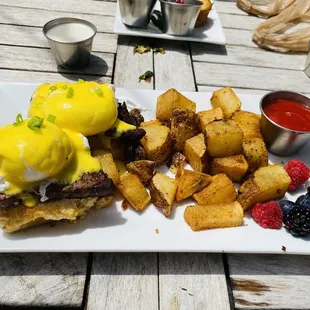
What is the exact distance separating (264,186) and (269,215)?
15 cm

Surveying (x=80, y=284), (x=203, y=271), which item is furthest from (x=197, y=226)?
(x=80, y=284)

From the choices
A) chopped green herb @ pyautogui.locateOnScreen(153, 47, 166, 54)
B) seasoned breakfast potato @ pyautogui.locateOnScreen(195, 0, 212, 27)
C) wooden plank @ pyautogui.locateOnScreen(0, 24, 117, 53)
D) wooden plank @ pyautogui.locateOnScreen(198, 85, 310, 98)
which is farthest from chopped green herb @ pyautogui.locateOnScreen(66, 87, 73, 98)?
seasoned breakfast potato @ pyautogui.locateOnScreen(195, 0, 212, 27)

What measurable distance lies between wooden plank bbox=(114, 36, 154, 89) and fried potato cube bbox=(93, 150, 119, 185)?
1023mm

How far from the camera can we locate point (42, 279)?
1480mm

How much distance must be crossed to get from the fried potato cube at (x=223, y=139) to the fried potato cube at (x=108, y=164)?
51cm

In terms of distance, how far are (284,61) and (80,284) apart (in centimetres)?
263

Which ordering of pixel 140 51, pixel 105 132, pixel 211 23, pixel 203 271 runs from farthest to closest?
1. pixel 211 23
2. pixel 140 51
3. pixel 105 132
4. pixel 203 271

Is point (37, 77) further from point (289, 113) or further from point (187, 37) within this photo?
point (289, 113)

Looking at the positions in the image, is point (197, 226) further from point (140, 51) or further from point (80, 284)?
point (140, 51)

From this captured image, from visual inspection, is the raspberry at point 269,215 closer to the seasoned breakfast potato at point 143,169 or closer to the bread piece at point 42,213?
the seasoned breakfast potato at point 143,169

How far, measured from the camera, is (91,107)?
1.65 metres

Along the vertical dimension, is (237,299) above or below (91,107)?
below

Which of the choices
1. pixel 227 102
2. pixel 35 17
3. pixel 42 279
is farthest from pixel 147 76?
pixel 42 279

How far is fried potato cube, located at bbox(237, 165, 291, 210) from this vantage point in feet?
5.78
